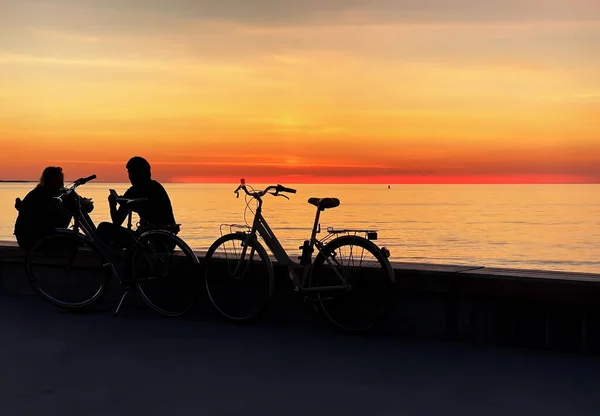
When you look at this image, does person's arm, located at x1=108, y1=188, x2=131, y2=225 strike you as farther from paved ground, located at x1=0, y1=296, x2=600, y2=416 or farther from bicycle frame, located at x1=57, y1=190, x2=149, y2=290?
paved ground, located at x1=0, y1=296, x2=600, y2=416

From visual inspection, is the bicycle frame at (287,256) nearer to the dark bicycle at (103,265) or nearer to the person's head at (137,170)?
the dark bicycle at (103,265)

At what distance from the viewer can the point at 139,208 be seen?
24.1 feet

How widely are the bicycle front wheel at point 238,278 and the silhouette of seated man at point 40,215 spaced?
6.63 feet

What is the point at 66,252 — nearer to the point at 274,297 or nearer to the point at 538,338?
the point at 274,297

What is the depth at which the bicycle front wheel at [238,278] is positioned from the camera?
658cm

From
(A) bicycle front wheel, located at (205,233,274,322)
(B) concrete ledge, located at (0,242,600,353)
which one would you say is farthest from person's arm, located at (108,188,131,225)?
(B) concrete ledge, located at (0,242,600,353)

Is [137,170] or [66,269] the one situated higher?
[137,170]

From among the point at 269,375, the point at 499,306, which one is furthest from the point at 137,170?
the point at 499,306

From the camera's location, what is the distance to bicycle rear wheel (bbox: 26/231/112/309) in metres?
7.59

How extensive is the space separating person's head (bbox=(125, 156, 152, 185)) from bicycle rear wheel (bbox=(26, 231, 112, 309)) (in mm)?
797

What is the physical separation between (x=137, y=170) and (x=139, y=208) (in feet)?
1.40

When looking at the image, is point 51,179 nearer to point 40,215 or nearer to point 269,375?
point 40,215

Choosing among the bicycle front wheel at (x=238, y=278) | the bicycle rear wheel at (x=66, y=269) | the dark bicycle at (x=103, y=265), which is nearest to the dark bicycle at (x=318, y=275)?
the bicycle front wheel at (x=238, y=278)

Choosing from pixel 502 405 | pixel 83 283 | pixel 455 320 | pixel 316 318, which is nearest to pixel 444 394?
pixel 502 405
